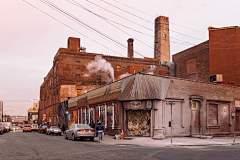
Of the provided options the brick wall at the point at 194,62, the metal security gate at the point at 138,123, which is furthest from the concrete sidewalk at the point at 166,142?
the brick wall at the point at 194,62

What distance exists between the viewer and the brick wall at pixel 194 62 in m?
41.2

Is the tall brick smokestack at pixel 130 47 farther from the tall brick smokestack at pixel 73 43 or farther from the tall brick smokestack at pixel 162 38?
the tall brick smokestack at pixel 73 43

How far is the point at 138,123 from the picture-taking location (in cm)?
2292

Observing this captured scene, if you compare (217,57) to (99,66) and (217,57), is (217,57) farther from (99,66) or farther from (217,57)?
(99,66)

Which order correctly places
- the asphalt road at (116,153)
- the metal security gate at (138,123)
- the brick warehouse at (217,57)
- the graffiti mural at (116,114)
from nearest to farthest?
1. the asphalt road at (116,153)
2. the metal security gate at (138,123)
3. the graffiti mural at (116,114)
4. the brick warehouse at (217,57)

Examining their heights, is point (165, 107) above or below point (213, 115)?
above

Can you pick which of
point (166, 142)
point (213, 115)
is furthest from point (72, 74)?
point (166, 142)

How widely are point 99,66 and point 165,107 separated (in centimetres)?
3882

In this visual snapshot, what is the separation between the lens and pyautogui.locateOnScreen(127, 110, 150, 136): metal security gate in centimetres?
2244

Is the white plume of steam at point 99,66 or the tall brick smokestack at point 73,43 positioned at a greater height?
the tall brick smokestack at point 73,43

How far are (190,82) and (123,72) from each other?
30814 millimetres

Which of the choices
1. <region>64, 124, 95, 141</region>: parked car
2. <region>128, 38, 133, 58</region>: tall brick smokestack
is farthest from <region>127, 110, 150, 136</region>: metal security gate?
<region>128, 38, 133, 58</region>: tall brick smokestack

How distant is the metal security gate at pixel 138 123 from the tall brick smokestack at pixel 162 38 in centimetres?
3975

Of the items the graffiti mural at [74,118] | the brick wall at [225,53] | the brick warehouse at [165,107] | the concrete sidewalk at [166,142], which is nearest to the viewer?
the concrete sidewalk at [166,142]
